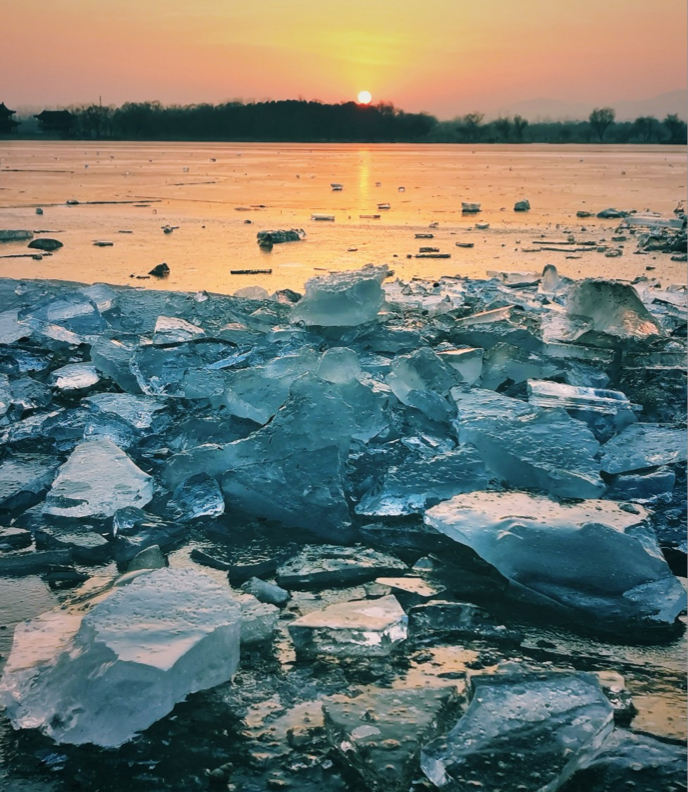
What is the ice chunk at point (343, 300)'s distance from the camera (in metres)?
3.44

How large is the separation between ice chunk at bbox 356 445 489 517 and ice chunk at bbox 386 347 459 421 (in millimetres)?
449

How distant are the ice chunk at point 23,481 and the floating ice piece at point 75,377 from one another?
2.09ft

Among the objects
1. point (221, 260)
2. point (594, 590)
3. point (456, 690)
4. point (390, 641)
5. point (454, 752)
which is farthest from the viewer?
point (221, 260)

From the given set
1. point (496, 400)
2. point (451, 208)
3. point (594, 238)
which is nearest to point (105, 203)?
point (451, 208)

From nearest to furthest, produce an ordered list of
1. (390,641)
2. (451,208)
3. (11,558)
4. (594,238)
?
(390,641) < (11,558) < (594,238) < (451,208)

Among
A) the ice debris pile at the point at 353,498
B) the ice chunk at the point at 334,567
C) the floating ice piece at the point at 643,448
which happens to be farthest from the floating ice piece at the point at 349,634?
the floating ice piece at the point at 643,448

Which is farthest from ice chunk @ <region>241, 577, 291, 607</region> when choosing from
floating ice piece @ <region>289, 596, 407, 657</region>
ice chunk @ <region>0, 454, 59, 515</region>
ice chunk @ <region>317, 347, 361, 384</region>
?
ice chunk @ <region>317, 347, 361, 384</region>

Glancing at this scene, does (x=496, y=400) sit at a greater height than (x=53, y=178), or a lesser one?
lesser

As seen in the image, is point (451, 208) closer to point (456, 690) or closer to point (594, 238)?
point (594, 238)

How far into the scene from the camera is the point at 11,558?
2.01 m

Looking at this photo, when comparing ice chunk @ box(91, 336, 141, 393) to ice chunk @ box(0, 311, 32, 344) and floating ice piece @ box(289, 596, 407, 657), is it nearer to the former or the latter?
ice chunk @ box(0, 311, 32, 344)

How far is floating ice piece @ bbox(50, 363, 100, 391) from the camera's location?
3.22m

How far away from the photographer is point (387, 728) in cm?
131

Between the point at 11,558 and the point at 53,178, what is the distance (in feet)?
56.6
